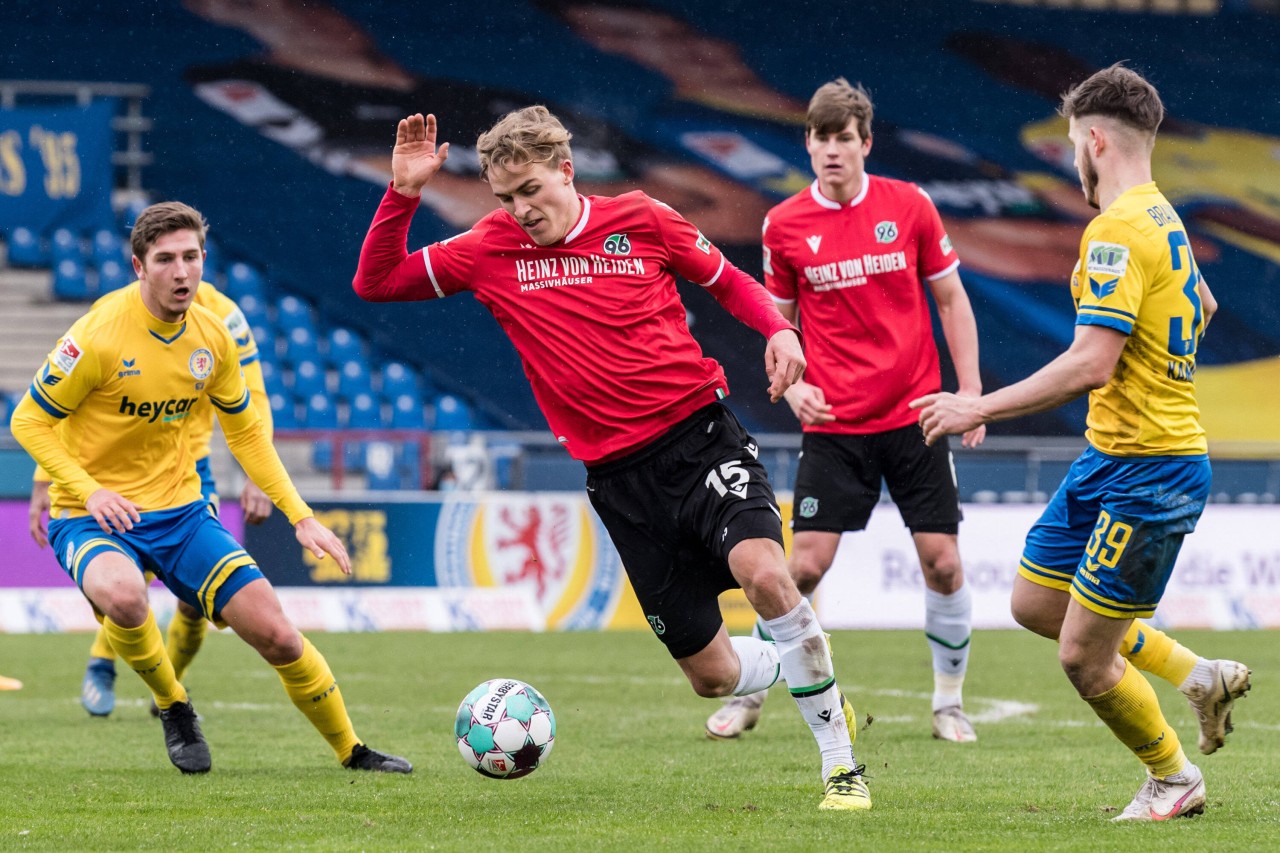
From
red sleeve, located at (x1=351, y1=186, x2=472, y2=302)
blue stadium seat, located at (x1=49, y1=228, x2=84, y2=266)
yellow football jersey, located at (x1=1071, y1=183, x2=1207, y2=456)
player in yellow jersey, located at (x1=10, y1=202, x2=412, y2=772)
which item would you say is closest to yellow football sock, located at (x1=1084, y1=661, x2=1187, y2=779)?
yellow football jersey, located at (x1=1071, y1=183, x2=1207, y2=456)

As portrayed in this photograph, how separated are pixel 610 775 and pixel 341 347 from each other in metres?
17.7

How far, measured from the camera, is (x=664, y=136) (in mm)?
25828

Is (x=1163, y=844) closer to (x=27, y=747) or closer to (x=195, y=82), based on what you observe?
(x=27, y=747)

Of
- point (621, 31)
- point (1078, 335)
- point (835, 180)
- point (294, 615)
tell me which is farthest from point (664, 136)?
point (1078, 335)

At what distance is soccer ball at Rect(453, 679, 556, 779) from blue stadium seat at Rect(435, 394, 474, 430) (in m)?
17.2

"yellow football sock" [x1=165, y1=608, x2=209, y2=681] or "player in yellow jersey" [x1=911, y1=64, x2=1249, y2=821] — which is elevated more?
"player in yellow jersey" [x1=911, y1=64, x2=1249, y2=821]

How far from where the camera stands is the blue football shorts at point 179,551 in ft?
20.2

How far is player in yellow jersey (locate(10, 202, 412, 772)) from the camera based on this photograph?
6074 mm

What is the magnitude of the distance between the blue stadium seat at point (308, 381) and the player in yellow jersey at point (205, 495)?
47.6 feet

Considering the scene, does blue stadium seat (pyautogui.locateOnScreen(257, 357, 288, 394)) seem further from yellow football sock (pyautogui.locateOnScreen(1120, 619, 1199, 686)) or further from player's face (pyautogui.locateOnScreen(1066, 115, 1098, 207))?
player's face (pyautogui.locateOnScreen(1066, 115, 1098, 207))

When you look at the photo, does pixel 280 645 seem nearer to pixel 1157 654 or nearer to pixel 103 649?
pixel 103 649

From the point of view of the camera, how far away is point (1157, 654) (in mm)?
5344

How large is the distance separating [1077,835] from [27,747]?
4.56m

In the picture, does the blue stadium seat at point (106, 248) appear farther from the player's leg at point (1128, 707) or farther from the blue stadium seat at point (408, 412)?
the player's leg at point (1128, 707)
